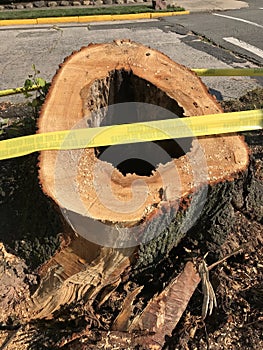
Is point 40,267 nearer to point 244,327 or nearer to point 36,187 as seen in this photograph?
point 36,187

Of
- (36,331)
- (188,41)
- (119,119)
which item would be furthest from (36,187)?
(188,41)

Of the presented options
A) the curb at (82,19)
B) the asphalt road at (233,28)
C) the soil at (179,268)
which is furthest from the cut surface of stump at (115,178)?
the curb at (82,19)

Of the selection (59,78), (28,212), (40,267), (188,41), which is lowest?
(40,267)

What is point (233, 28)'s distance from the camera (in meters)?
9.62

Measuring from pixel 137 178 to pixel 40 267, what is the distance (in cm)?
84

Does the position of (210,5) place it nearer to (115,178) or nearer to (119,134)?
(119,134)

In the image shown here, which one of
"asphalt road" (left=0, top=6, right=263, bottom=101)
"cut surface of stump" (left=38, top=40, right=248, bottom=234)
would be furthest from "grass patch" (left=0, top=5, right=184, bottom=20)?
"cut surface of stump" (left=38, top=40, right=248, bottom=234)

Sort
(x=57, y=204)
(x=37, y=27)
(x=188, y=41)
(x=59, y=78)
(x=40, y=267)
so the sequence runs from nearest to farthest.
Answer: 1. (x=57, y=204)
2. (x=40, y=267)
3. (x=59, y=78)
4. (x=188, y=41)
5. (x=37, y=27)

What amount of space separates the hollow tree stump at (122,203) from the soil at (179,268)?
6 centimetres

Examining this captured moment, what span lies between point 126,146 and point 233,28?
7.52 metres

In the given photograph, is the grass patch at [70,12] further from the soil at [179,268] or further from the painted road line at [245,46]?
the soil at [179,268]

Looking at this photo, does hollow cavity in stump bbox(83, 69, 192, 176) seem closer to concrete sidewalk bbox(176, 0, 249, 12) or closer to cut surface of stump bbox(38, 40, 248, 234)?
cut surface of stump bbox(38, 40, 248, 234)

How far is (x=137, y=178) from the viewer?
229 cm

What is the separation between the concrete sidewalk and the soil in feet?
33.9
